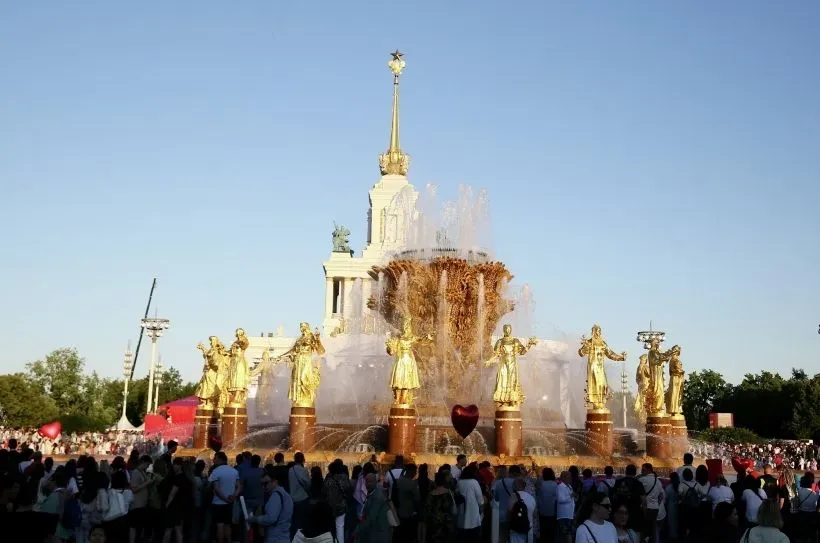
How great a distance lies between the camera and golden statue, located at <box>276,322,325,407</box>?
69.5ft

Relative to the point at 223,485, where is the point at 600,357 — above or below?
above

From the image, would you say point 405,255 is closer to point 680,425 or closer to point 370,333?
point 370,333

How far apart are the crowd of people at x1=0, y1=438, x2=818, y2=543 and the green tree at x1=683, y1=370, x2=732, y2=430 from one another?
74.1 meters

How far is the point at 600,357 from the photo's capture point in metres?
22.7

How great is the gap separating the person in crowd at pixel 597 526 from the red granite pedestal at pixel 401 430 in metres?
13.0

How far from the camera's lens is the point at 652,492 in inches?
475

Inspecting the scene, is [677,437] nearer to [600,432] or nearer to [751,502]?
[600,432]

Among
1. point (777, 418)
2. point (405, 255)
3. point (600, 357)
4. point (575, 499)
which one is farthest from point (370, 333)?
point (777, 418)

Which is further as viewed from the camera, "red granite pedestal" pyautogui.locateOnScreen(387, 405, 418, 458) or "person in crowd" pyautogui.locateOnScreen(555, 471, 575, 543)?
"red granite pedestal" pyautogui.locateOnScreen(387, 405, 418, 458)

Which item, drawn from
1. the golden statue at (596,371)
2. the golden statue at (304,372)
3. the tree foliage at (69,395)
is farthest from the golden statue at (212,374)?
the tree foliage at (69,395)

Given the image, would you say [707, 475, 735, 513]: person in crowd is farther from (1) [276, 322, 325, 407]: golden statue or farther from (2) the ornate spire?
(2) the ornate spire

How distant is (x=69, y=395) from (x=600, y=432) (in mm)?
60166

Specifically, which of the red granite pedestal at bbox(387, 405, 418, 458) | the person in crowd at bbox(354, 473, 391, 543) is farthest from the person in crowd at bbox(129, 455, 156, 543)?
the red granite pedestal at bbox(387, 405, 418, 458)

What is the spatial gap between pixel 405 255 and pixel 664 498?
16.0m
